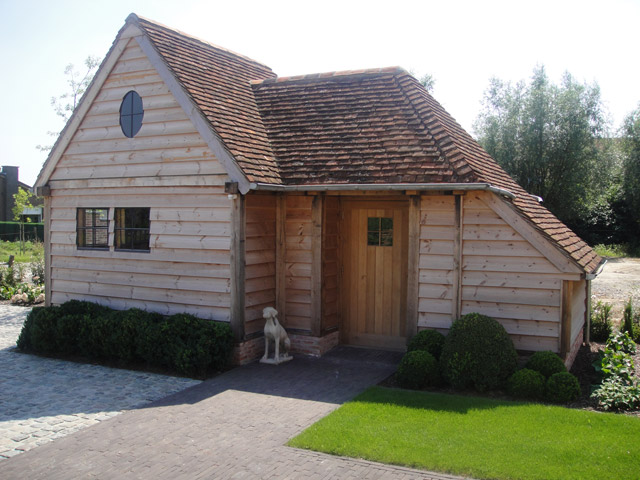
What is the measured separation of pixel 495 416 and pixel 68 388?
6.78 meters

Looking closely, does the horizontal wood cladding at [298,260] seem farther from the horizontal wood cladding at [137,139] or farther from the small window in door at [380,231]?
the horizontal wood cladding at [137,139]

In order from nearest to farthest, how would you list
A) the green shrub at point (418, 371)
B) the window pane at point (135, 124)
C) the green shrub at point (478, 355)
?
1. the green shrub at point (478, 355)
2. the green shrub at point (418, 371)
3. the window pane at point (135, 124)

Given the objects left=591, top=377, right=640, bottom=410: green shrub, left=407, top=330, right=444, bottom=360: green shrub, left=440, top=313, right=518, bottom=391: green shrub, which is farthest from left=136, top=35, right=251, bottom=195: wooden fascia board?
left=591, top=377, right=640, bottom=410: green shrub

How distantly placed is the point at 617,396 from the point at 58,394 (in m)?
8.57

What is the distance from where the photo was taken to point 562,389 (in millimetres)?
8367

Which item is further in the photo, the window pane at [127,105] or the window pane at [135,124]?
the window pane at [127,105]

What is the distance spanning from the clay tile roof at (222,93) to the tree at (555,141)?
25422 mm

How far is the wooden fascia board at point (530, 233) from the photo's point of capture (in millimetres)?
9250

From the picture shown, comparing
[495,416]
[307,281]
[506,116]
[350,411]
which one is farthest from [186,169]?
[506,116]

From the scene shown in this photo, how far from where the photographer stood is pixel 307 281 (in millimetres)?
11391

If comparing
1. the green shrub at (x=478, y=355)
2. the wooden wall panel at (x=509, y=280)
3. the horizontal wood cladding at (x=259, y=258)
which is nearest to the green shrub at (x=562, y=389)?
the green shrub at (x=478, y=355)

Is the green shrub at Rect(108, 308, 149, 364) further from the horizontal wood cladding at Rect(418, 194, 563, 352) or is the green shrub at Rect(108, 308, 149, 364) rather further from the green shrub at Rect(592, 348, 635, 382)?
the green shrub at Rect(592, 348, 635, 382)

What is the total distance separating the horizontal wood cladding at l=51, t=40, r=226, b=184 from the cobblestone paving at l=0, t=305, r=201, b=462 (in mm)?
4001

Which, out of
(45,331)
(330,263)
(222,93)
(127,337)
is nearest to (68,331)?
(45,331)
